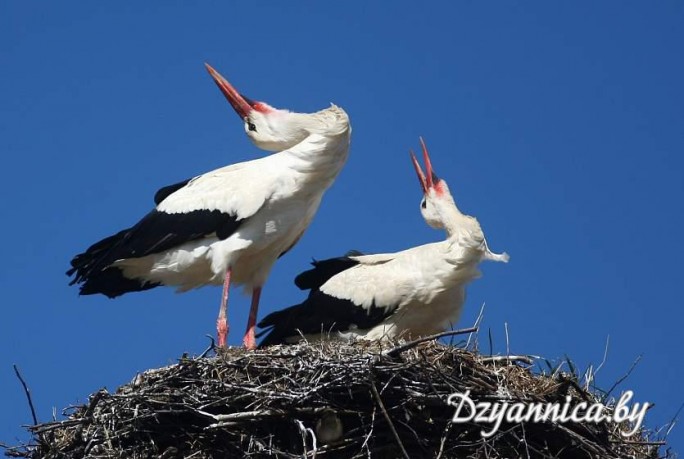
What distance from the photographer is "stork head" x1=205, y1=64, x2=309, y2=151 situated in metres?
11.8

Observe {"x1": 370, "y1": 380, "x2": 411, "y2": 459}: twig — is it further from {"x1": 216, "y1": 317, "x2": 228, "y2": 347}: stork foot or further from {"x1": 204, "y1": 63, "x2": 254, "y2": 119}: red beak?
{"x1": 204, "y1": 63, "x2": 254, "y2": 119}: red beak

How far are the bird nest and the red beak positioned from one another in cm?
293

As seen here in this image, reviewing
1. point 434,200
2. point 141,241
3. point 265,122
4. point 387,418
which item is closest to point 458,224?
point 434,200

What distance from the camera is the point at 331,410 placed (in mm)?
9367

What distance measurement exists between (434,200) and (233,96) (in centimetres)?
178

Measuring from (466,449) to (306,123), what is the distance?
3269mm

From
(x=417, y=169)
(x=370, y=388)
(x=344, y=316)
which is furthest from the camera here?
(x=417, y=169)

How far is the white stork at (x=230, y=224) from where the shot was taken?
11.3 metres

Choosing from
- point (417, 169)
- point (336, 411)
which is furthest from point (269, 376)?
point (417, 169)

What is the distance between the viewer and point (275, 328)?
11656 mm

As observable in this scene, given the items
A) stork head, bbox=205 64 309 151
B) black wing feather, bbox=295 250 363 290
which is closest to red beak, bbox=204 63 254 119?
stork head, bbox=205 64 309 151

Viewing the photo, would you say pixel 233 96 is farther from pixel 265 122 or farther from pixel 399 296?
pixel 399 296

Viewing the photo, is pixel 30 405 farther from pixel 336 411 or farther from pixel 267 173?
pixel 267 173

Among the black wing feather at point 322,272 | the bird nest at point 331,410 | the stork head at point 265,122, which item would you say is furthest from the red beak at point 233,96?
the bird nest at point 331,410
